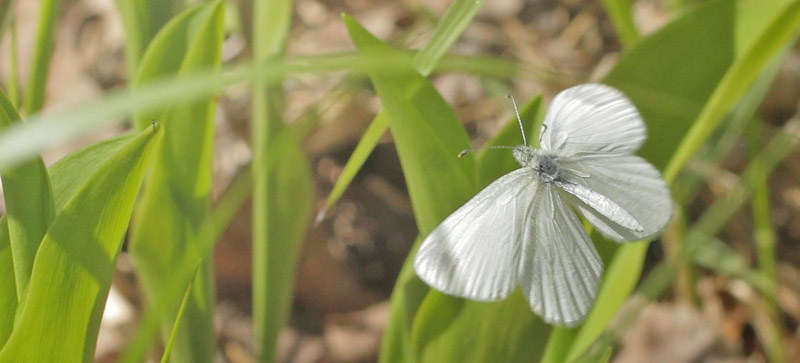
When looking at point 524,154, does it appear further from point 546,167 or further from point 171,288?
point 171,288

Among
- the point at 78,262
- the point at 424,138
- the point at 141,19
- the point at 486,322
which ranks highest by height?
the point at 141,19

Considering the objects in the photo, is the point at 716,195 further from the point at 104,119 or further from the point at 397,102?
the point at 104,119

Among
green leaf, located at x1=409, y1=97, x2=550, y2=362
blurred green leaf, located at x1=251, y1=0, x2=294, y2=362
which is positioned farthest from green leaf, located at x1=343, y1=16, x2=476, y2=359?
blurred green leaf, located at x1=251, y1=0, x2=294, y2=362

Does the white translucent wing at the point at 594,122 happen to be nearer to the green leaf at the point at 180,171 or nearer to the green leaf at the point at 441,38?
the green leaf at the point at 441,38

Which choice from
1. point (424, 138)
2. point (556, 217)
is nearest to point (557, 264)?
point (556, 217)

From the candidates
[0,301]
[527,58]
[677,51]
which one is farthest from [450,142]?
[527,58]

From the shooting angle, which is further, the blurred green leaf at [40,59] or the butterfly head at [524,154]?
the blurred green leaf at [40,59]

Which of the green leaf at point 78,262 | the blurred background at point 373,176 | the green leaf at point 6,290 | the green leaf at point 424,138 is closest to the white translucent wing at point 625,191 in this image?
the green leaf at point 424,138
